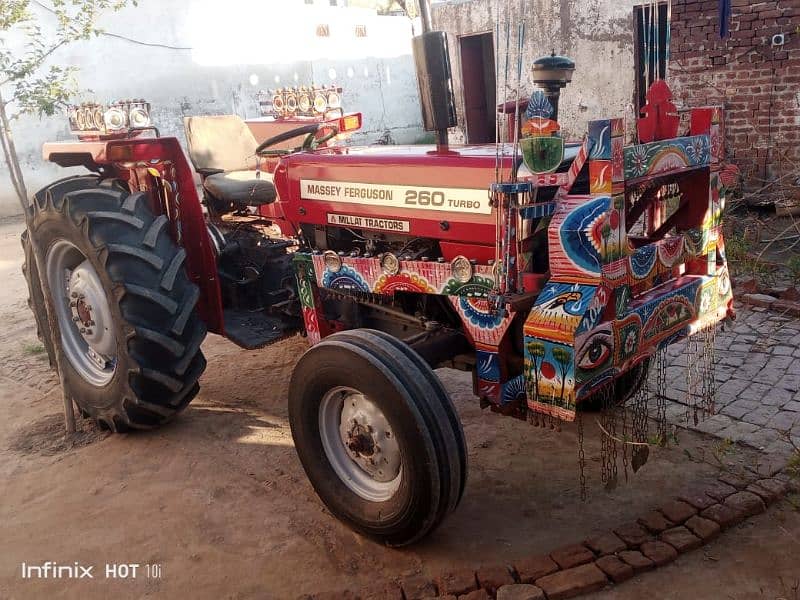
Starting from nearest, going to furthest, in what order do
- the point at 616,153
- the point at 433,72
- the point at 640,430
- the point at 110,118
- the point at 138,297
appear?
1. the point at 616,153
2. the point at 433,72
3. the point at 640,430
4. the point at 138,297
5. the point at 110,118

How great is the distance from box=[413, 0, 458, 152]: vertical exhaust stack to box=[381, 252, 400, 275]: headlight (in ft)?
2.20

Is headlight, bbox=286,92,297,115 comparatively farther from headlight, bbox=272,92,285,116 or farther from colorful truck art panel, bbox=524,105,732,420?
colorful truck art panel, bbox=524,105,732,420

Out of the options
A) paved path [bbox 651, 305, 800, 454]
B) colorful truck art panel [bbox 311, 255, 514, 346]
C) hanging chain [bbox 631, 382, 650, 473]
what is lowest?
paved path [bbox 651, 305, 800, 454]

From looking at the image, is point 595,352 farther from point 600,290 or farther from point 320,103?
point 320,103

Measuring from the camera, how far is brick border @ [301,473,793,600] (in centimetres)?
274

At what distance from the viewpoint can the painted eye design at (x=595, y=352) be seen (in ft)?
8.88

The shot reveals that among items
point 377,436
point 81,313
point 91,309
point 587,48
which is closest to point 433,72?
point 377,436

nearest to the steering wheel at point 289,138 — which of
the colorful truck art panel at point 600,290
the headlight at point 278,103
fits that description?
the colorful truck art panel at point 600,290

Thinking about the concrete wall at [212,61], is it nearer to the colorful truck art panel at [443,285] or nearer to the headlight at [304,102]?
the headlight at [304,102]

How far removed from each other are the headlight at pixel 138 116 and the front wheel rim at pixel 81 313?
1.46 metres

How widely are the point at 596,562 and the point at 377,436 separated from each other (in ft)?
3.34

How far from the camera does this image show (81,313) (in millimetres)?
4246

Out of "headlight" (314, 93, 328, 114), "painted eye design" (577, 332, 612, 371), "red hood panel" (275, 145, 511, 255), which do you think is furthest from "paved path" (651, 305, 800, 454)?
"headlight" (314, 93, 328, 114)

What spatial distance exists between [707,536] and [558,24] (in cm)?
878
